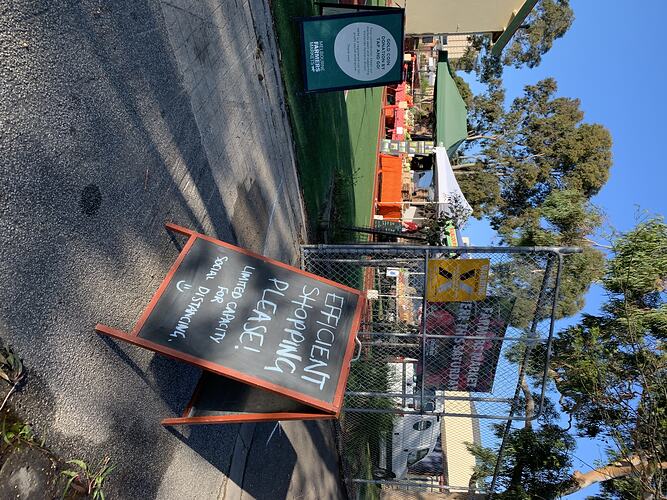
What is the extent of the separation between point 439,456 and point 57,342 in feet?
51.2

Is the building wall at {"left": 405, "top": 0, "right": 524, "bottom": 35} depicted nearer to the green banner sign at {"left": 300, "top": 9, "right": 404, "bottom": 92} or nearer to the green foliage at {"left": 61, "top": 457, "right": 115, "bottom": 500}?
the green banner sign at {"left": 300, "top": 9, "right": 404, "bottom": 92}

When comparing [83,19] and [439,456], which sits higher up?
[439,456]

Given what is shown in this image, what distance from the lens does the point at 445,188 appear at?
1421cm

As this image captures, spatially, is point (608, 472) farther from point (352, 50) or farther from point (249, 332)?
point (352, 50)

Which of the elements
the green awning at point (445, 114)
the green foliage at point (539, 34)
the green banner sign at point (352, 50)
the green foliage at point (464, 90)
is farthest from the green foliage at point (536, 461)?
the green foliage at point (539, 34)

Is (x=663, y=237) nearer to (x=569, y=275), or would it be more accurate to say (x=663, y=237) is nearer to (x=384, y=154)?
(x=569, y=275)

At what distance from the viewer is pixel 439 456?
16609mm

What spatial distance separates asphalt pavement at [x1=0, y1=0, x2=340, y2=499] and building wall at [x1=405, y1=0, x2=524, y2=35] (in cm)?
498

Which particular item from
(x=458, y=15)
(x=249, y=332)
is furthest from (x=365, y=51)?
(x=249, y=332)

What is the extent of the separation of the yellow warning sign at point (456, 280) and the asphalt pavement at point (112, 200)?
7.19ft

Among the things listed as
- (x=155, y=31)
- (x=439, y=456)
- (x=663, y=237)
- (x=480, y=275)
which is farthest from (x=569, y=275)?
(x=439, y=456)

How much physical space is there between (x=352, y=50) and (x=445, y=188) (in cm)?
731

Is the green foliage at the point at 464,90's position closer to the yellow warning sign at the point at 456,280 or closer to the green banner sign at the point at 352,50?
the green banner sign at the point at 352,50

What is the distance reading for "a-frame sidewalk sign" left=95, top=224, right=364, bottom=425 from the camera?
3369 mm
